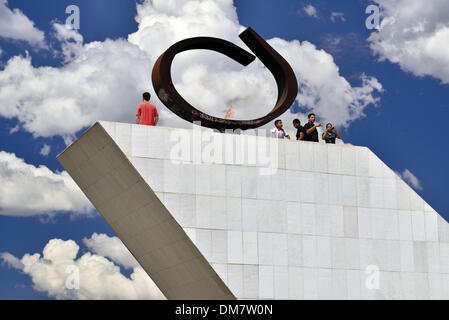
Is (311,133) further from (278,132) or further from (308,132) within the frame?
(278,132)

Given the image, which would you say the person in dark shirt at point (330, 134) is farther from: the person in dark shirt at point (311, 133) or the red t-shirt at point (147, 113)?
the red t-shirt at point (147, 113)

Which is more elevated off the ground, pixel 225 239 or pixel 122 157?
pixel 122 157

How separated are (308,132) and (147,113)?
4.75 m

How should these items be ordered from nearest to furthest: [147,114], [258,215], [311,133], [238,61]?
[258,215]
[147,114]
[311,133]
[238,61]

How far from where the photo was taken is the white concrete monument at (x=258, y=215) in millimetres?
18641

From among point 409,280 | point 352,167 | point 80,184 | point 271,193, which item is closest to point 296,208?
point 271,193

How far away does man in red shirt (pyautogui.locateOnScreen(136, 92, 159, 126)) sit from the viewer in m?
19.5

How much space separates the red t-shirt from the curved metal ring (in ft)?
1.89

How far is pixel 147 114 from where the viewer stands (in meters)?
19.6

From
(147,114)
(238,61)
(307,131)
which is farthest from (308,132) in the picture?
(147,114)

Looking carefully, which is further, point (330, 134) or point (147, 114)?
point (330, 134)
